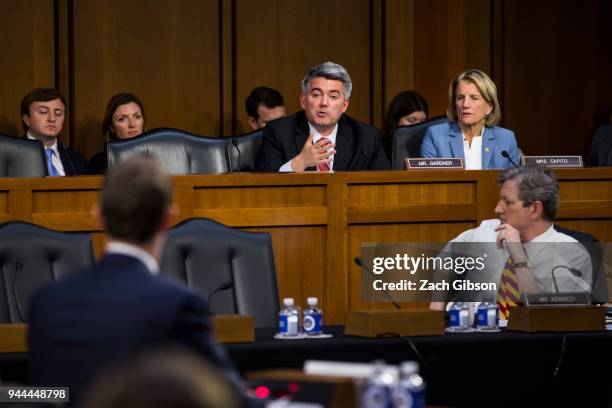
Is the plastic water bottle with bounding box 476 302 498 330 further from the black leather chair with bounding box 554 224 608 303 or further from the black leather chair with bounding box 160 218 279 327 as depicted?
the black leather chair with bounding box 160 218 279 327

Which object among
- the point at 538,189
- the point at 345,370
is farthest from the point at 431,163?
the point at 345,370

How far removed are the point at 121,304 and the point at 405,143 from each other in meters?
4.16

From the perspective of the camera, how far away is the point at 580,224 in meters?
5.08

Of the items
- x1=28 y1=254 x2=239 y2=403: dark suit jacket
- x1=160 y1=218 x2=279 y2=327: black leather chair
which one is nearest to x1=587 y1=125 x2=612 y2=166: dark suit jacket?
x1=160 y1=218 x2=279 y2=327: black leather chair

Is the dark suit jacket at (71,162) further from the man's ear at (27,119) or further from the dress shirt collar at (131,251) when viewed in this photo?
the dress shirt collar at (131,251)

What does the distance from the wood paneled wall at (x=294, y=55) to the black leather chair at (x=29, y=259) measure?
12.3 feet

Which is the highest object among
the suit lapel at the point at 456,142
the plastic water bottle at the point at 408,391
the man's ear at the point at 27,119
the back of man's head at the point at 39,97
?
the back of man's head at the point at 39,97

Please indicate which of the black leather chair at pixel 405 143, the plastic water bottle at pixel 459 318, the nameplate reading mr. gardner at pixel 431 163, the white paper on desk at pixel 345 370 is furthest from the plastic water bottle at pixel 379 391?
the black leather chair at pixel 405 143

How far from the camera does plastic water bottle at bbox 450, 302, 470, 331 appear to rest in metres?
3.67

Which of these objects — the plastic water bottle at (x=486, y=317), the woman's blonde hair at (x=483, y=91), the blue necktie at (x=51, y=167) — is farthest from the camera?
the blue necktie at (x=51, y=167)

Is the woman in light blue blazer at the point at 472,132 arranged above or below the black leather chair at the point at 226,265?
above

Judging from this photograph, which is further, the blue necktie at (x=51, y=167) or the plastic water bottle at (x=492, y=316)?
the blue necktie at (x=51, y=167)

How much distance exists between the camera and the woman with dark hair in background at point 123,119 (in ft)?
21.5

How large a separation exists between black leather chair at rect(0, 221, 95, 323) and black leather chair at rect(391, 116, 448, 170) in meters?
2.36
